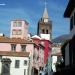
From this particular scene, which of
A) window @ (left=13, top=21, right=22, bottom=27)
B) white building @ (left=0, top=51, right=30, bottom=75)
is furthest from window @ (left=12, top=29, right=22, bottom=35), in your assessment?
white building @ (left=0, top=51, right=30, bottom=75)

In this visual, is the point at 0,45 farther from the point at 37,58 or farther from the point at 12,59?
the point at 37,58

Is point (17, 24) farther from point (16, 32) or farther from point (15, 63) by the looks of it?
point (15, 63)

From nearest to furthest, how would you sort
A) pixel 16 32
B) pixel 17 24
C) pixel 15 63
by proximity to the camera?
pixel 15 63
pixel 17 24
pixel 16 32

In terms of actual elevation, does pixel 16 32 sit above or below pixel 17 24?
below

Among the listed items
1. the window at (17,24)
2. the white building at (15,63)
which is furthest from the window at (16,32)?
the white building at (15,63)

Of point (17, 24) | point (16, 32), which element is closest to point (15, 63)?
point (17, 24)

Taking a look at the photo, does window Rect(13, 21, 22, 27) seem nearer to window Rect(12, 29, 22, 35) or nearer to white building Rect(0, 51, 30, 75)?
window Rect(12, 29, 22, 35)

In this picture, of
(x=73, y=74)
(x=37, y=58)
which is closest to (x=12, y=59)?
(x=37, y=58)

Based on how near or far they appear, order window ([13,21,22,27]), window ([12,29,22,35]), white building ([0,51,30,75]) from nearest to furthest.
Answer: white building ([0,51,30,75]), window ([13,21,22,27]), window ([12,29,22,35])

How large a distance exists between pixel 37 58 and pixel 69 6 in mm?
70130

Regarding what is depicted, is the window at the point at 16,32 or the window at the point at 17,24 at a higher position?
the window at the point at 17,24

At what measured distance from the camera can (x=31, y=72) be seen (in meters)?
90.6

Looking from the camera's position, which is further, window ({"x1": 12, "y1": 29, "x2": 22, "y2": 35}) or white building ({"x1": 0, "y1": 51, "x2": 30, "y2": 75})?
window ({"x1": 12, "y1": 29, "x2": 22, "y2": 35})

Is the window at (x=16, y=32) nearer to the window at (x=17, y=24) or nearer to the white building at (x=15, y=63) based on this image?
the window at (x=17, y=24)
